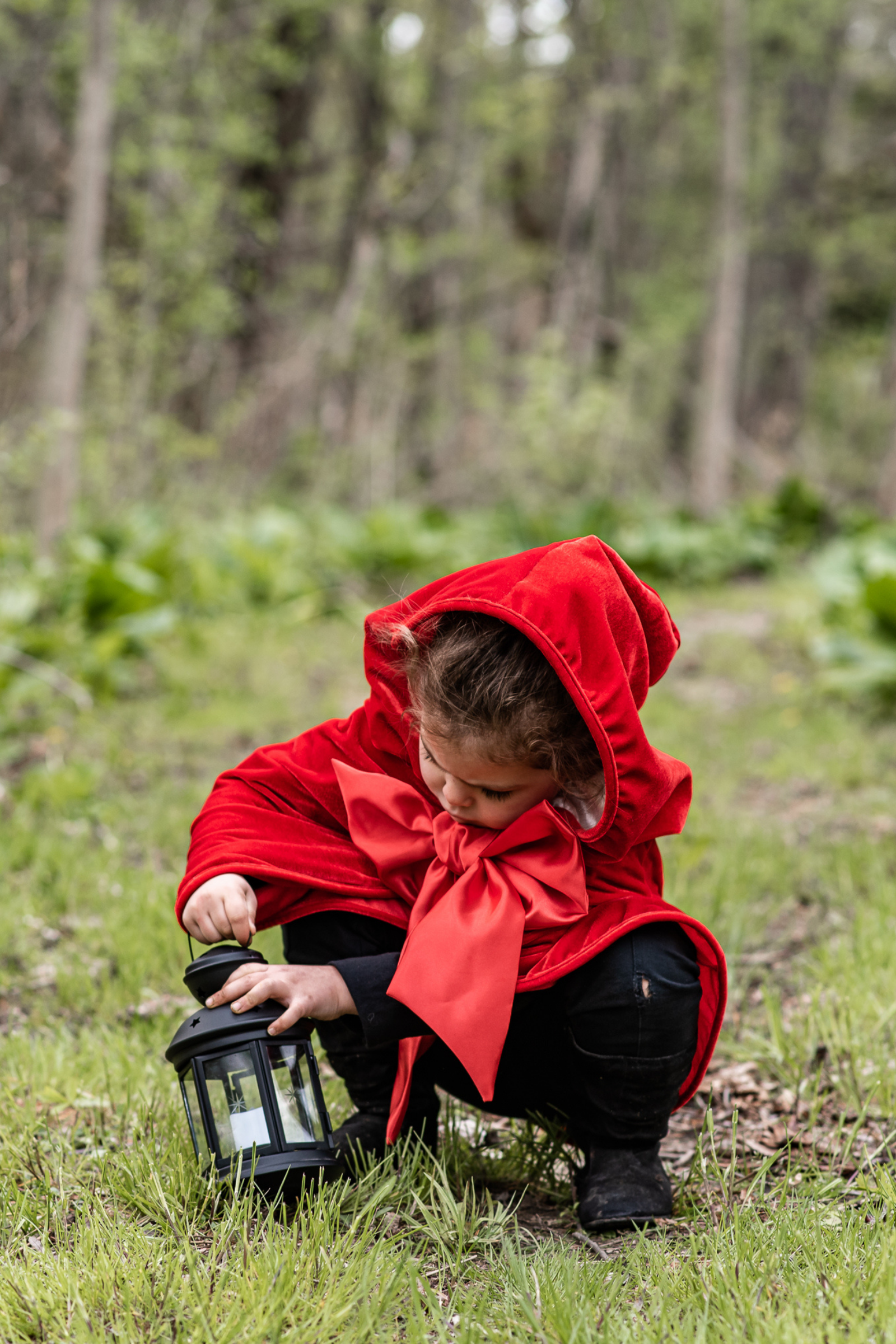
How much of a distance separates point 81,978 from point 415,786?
1.08m

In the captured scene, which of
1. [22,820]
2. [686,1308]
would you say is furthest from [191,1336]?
[22,820]

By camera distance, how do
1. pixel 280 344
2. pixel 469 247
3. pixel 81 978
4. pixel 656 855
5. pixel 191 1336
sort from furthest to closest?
pixel 469 247
pixel 280 344
pixel 81 978
pixel 656 855
pixel 191 1336

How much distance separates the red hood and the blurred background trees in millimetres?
3298

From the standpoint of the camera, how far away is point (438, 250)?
45.4 ft

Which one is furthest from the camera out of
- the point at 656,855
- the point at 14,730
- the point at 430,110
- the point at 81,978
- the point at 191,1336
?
the point at 430,110

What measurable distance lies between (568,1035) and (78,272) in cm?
588

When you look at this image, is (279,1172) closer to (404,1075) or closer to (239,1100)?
(239,1100)

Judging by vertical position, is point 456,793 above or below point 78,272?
below

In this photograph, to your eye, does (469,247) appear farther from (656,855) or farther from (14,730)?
(656,855)

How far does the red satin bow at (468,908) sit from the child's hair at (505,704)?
99mm

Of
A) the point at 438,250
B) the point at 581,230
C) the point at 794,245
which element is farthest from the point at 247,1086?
the point at 794,245

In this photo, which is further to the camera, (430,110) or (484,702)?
(430,110)

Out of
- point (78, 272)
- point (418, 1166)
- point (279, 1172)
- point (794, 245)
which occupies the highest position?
point (794, 245)

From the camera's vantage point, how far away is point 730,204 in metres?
14.0
